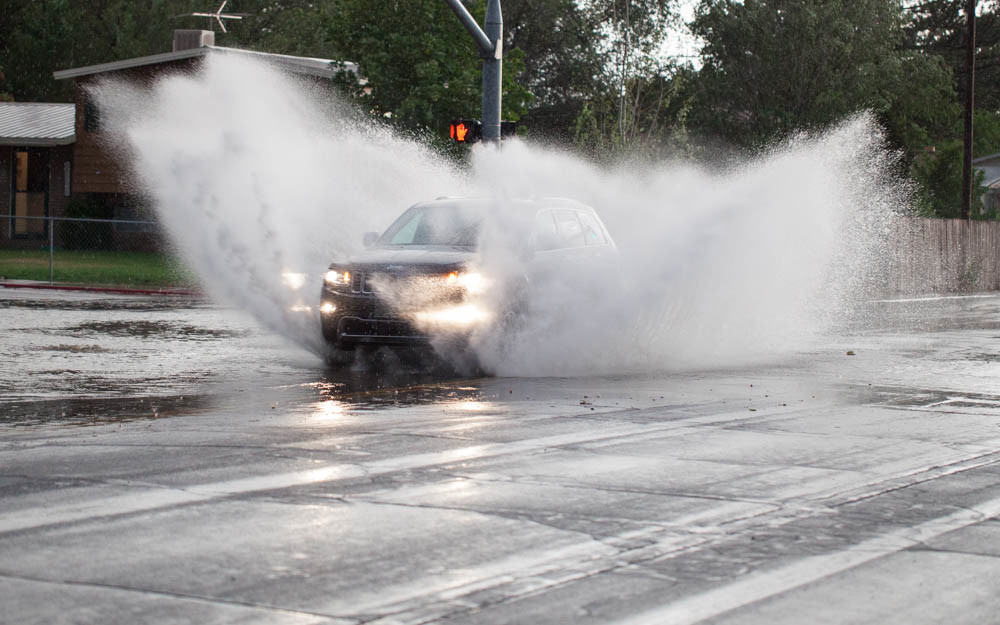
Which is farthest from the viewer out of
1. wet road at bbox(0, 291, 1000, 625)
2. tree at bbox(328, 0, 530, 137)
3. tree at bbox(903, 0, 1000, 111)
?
tree at bbox(903, 0, 1000, 111)

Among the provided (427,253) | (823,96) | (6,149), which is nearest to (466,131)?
(427,253)

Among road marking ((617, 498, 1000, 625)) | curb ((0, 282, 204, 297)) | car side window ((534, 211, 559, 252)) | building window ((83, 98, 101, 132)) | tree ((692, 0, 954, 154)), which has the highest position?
tree ((692, 0, 954, 154))

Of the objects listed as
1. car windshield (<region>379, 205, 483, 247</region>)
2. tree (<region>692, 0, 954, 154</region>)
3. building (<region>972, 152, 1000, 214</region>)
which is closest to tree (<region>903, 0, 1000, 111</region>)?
building (<region>972, 152, 1000, 214</region>)

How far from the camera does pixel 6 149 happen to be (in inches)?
1842

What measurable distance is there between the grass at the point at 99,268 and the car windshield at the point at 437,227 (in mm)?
16073

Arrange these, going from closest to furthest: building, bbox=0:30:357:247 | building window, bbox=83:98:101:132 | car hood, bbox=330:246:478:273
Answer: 1. car hood, bbox=330:246:478:273
2. building, bbox=0:30:357:247
3. building window, bbox=83:98:101:132

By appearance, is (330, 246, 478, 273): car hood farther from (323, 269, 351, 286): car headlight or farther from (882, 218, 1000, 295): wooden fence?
(882, 218, 1000, 295): wooden fence

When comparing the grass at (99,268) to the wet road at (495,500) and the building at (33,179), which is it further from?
the wet road at (495,500)

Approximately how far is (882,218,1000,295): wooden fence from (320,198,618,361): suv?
76.3 feet

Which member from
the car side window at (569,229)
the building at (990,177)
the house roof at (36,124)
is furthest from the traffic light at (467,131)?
the building at (990,177)

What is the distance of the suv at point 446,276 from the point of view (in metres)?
13.6

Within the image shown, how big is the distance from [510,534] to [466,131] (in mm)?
16487

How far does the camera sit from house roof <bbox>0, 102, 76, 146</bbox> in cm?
4503

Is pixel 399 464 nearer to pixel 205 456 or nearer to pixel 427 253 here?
pixel 205 456
